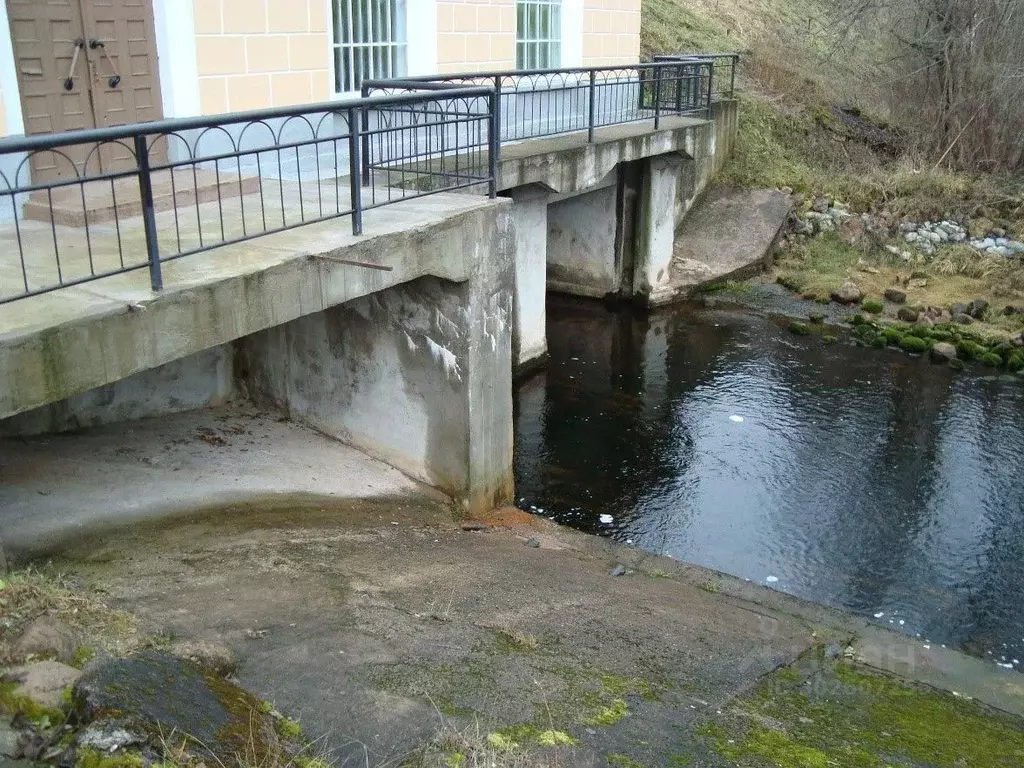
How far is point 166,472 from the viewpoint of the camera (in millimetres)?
7125

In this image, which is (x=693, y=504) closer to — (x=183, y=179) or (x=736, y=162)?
(x=183, y=179)

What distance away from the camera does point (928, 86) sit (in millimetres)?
18016

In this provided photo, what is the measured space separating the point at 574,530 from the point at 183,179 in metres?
4.48

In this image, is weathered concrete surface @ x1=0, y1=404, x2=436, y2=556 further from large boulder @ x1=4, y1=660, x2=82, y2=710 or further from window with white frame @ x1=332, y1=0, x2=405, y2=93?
window with white frame @ x1=332, y1=0, x2=405, y2=93

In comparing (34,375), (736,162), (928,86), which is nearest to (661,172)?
(736,162)

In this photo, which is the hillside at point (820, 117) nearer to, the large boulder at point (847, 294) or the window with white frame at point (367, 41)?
the large boulder at point (847, 294)

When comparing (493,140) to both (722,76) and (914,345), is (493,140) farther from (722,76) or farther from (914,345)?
(722,76)

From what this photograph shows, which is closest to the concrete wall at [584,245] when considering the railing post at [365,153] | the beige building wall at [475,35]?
the beige building wall at [475,35]

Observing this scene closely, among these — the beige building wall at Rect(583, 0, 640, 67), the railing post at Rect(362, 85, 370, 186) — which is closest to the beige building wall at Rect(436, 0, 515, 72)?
the beige building wall at Rect(583, 0, 640, 67)

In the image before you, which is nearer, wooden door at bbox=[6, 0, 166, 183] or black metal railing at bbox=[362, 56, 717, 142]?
wooden door at bbox=[6, 0, 166, 183]

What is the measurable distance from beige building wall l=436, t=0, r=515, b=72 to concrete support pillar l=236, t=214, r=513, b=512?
4.05 m

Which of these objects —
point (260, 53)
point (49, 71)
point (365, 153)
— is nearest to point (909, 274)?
point (365, 153)

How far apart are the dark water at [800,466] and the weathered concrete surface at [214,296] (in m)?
3.11

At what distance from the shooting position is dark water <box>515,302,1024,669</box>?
7.93 metres
